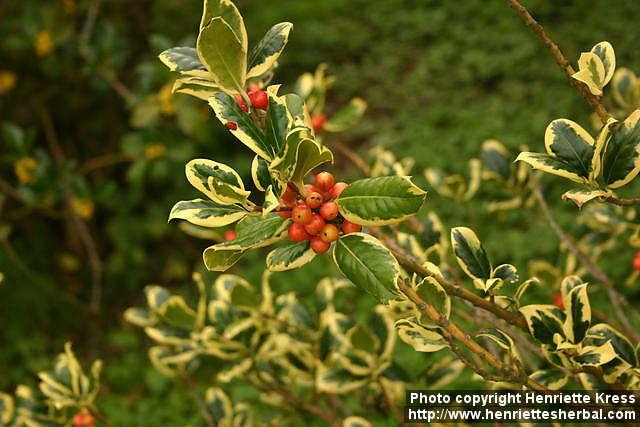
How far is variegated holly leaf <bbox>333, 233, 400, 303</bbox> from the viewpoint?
2.30 ft

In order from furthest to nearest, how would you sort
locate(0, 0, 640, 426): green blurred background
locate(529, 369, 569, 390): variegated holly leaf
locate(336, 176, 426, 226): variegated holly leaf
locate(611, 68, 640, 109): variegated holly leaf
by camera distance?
locate(0, 0, 640, 426): green blurred background
locate(611, 68, 640, 109): variegated holly leaf
locate(529, 369, 569, 390): variegated holly leaf
locate(336, 176, 426, 226): variegated holly leaf

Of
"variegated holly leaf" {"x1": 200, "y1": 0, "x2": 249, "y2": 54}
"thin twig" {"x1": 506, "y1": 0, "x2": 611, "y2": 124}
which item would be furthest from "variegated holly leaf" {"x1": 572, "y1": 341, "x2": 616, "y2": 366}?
"variegated holly leaf" {"x1": 200, "y1": 0, "x2": 249, "y2": 54}

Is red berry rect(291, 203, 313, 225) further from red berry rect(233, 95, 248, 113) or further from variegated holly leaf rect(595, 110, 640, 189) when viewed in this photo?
variegated holly leaf rect(595, 110, 640, 189)

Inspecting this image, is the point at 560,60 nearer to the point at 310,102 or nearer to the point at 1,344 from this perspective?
the point at 310,102

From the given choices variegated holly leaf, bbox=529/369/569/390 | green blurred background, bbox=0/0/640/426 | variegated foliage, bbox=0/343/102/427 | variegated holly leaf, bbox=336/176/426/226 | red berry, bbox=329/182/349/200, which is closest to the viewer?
variegated holly leaf, bbox=336/176/426/226

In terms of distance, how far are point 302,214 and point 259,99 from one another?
18 cm

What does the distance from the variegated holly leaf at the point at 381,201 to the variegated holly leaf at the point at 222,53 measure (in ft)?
0.65

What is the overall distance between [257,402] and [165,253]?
3.54 ft

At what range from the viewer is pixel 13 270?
254cm

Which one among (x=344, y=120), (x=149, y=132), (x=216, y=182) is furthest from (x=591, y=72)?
(x=149, y=132)

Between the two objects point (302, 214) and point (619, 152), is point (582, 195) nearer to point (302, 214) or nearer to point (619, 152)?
point (619, 152)

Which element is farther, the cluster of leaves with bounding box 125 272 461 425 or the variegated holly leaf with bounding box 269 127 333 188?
the cluster of leaves with bounding box 125 272 461 425

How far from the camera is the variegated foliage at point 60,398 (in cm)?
133

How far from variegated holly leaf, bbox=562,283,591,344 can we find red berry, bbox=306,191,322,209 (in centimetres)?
45
